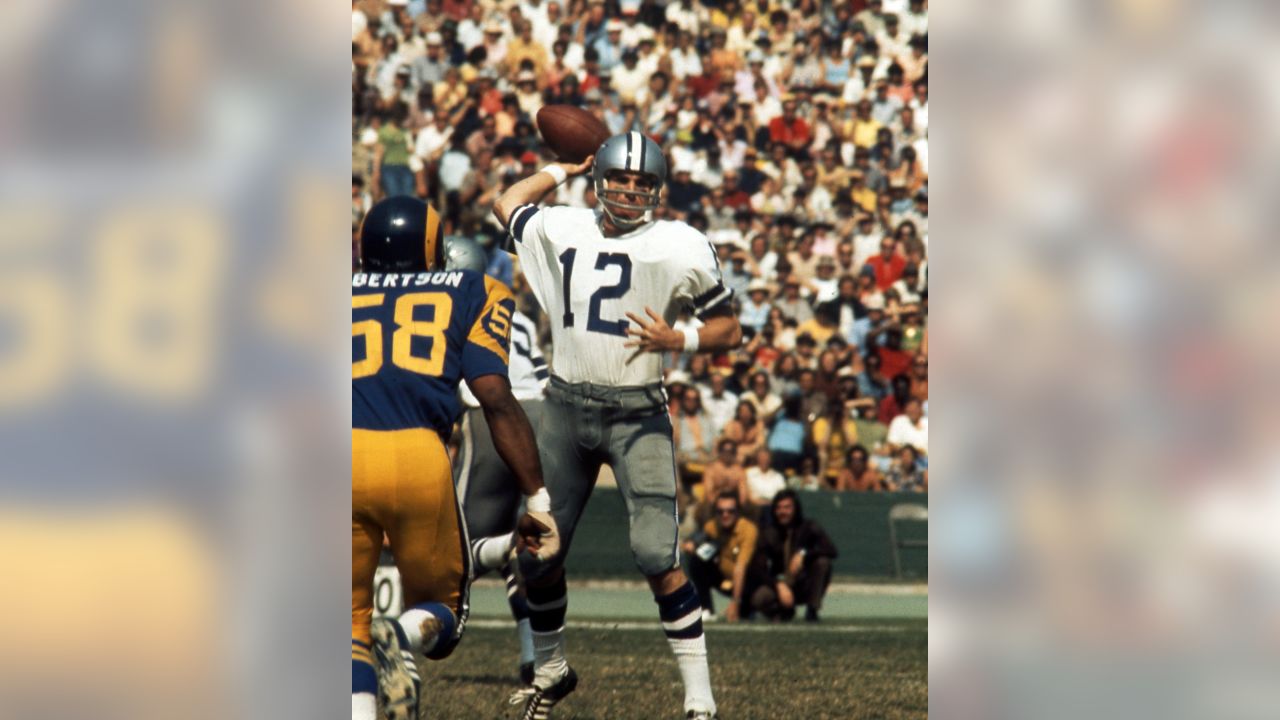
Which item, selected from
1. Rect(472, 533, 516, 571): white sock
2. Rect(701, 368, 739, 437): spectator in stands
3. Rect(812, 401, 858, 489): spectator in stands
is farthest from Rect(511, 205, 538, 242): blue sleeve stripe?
Rect(812, 401, 858, 489): spectator in stands

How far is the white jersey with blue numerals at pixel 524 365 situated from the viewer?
27.2ft

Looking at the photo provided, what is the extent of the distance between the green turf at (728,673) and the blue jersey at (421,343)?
2.28m

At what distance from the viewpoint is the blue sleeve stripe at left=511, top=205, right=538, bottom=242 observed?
677cm

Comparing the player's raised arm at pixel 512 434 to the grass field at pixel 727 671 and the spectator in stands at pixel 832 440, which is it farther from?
the spectator in stands at pixel 832 440

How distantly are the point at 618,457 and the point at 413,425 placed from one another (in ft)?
5.67

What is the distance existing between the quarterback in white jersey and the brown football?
2.84 feet

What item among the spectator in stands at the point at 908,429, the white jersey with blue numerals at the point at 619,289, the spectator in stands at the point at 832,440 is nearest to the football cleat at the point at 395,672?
the white jersey with blue numerals at the point at 619,289

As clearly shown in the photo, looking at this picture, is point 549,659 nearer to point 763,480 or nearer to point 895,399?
point 763,480
